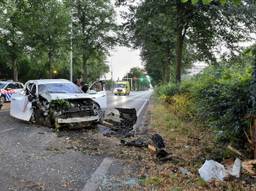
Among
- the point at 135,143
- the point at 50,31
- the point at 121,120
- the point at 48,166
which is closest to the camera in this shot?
the point at 48,166

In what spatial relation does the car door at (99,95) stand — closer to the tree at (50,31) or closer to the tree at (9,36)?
the tree at (50,31)

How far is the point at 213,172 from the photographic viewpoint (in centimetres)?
627

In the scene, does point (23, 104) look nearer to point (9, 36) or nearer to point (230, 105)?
point (230, 105)

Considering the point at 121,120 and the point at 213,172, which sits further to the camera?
the point at 121,120

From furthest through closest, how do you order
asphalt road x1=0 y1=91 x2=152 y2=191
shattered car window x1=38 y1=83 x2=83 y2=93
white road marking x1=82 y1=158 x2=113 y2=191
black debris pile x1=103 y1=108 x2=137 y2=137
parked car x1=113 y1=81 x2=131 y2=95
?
parked car x1=113 y1=81 x2=131 y2=95, shattered car window x1=38 y1=83 x2=83 y2=93, black debris pile x1=103 y1=108 x2=137 y2=137, asphalt road x1=0 y1=91 x2=152 y2=191, white road marking x1=82 y1=158 x2=113 y2=191

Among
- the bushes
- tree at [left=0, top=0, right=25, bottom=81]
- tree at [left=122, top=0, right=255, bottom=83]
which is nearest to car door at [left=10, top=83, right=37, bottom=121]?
the bushes

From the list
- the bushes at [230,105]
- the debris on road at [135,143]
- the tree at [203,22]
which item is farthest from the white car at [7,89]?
the bushes at [230,105]

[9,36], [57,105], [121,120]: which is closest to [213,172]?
[121,120]

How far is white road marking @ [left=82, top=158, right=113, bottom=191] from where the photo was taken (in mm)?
6172

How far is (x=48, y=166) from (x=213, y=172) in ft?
10.5

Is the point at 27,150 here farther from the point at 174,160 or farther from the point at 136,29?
the point at 136,29

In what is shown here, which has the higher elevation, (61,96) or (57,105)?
(61,96)

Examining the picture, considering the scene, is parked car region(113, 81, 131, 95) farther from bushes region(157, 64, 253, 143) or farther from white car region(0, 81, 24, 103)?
bushes region(157, 64, 253, 143)

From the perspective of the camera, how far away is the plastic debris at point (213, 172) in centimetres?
619
